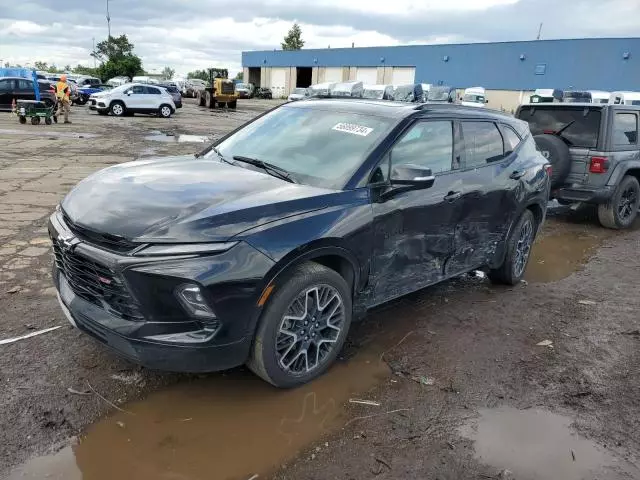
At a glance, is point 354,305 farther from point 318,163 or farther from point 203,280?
point 203,280

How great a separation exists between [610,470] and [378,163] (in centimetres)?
229

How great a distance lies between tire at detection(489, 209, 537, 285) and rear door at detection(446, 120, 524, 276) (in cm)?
26

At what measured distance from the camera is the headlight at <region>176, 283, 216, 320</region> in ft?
9.21

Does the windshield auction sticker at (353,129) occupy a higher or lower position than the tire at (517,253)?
higher

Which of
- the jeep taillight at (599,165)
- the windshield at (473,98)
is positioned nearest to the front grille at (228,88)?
the windshield at (473,98)

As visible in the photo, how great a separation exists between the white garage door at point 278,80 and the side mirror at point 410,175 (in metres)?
69.7

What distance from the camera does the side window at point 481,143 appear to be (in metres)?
4.63

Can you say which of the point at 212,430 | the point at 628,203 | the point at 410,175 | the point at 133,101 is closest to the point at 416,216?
the point at 410,175

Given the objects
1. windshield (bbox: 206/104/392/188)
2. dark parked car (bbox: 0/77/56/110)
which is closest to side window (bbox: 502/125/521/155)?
windshield (bbox: 206/104/392/188)

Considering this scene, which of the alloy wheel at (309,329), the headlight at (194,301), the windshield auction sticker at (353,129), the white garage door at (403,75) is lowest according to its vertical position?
the alloy wheel at (309,329)

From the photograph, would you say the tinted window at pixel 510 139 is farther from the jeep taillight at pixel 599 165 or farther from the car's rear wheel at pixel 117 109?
the car's rear wheel at pixel 117 109

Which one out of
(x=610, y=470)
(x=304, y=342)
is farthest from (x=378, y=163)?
(x=610, y=470)

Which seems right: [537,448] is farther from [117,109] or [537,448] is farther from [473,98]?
[473,98]

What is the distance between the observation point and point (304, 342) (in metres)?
3.39
